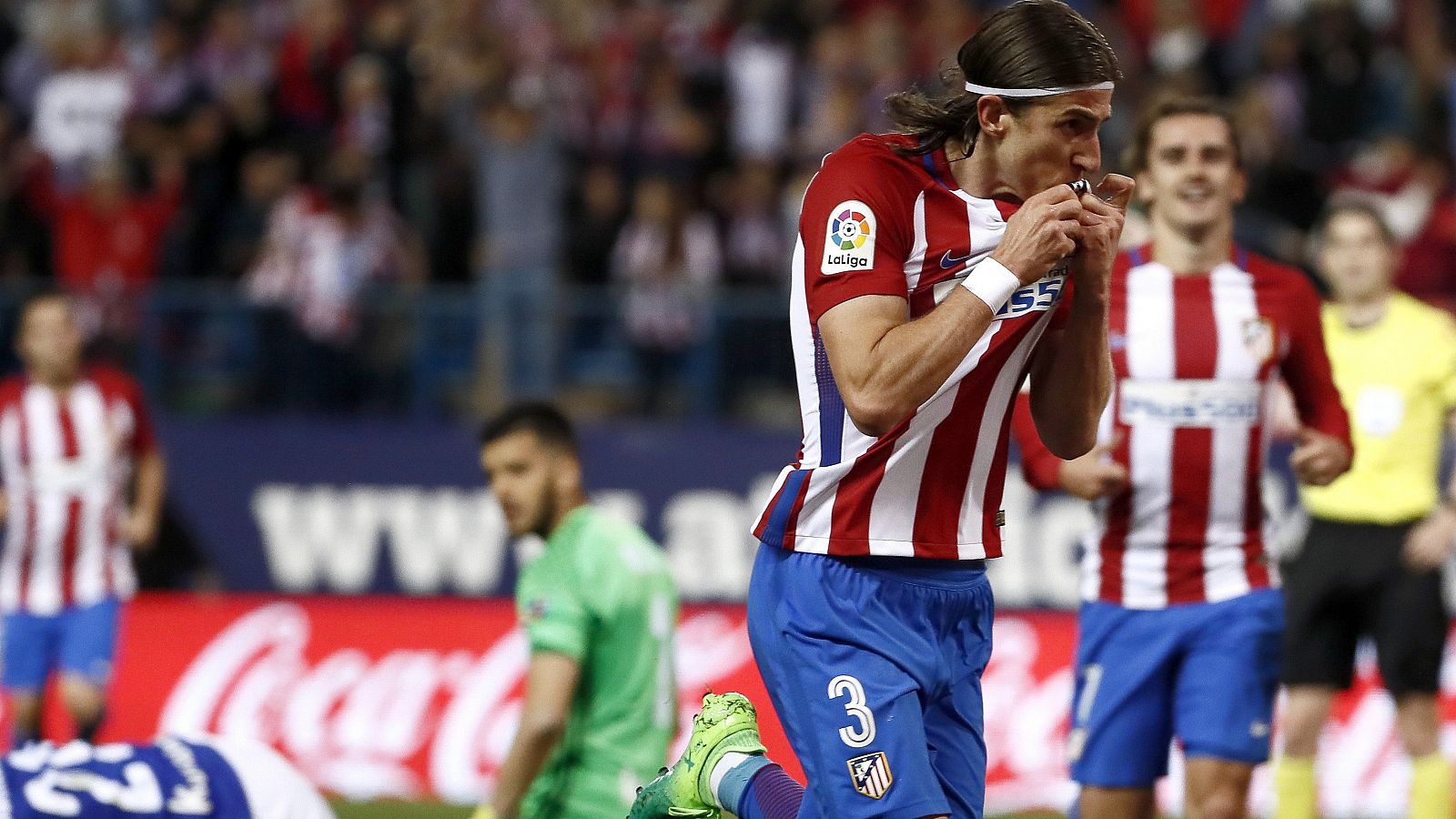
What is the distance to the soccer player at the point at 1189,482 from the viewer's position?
5.83 m

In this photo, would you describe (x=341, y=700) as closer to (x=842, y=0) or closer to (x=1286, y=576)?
(x=1286, y=576)

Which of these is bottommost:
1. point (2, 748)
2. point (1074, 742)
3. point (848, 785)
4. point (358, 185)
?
point (2, 748)

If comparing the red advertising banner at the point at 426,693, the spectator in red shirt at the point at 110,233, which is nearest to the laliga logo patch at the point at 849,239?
the red advertising banner at the point at 426,693

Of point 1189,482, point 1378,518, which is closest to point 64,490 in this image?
point 1189,482

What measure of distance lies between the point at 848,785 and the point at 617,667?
1.86 m

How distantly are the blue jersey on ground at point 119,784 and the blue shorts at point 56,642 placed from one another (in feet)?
13.7

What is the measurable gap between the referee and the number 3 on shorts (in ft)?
13.3

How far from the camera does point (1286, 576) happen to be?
8.29 meters

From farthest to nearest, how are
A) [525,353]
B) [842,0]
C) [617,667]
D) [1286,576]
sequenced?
[842,0]
[525,353]
[1286,576]
[617,667]

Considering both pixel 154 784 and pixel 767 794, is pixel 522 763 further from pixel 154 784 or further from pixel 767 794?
pixel 767 794

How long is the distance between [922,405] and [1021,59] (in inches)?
28.1

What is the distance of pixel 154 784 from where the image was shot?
206 inches

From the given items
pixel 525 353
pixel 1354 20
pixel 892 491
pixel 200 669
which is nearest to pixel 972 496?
pixel 892 491

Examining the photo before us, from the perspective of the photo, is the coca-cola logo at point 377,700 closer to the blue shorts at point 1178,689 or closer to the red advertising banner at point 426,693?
the red advertising banner at point 426,693
